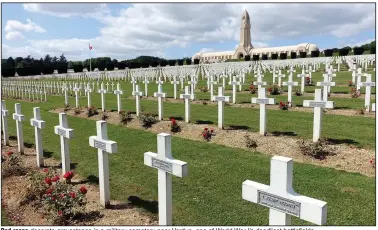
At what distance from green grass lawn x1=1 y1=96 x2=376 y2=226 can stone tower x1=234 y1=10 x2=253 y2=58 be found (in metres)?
85.6

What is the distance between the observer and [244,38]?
92875 mm

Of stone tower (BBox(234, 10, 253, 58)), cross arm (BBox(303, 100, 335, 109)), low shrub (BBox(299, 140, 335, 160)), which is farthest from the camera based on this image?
stone tower (BBox(234, 10, 253, 58))

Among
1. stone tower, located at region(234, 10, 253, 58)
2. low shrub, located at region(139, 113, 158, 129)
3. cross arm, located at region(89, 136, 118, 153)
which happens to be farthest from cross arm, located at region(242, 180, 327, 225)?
stone tower, located at region(234, 10, 253, 58)

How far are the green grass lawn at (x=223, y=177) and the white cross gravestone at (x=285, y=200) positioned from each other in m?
1.36

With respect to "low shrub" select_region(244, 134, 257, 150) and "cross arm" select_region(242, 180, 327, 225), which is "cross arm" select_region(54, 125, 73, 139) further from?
"low shrub" select_region(244, 134, 257, 150)

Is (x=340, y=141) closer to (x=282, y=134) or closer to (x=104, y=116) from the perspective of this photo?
(x=282, y=134)

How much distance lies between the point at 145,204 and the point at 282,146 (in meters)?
3.50

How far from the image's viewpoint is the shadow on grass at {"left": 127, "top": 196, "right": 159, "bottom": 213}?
4.61 metres

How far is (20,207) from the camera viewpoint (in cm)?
485

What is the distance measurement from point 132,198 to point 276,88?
11584 millimetres

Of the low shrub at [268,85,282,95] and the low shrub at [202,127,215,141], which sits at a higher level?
the low shrub at [268,85,282,95]

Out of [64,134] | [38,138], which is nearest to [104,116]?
[38,138]

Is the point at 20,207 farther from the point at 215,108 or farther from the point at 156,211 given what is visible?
the point at 215,108

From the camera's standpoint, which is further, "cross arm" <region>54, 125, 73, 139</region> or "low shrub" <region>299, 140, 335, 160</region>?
"low shrub" <region>299, 140, 335, 160</region>
